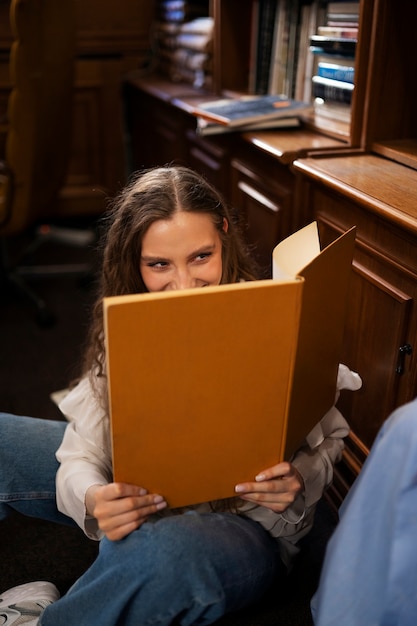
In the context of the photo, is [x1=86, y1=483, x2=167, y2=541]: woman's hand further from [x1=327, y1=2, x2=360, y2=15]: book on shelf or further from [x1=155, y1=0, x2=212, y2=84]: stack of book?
[x1=155, y1=0, x2=212, y2=84]: stack of book

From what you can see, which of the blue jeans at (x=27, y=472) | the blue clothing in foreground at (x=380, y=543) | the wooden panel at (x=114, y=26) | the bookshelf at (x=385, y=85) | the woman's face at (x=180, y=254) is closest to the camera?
the blue clothing in foreground at (x=380, y=543)

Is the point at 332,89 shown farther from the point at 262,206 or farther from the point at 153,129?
the point at 153,129

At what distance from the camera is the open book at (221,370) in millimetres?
666

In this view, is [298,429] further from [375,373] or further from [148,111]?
[148,111]

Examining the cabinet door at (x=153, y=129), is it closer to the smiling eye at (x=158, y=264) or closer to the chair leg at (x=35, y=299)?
the chair leg at (x=35, y=299)

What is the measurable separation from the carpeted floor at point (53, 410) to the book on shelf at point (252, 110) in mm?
763

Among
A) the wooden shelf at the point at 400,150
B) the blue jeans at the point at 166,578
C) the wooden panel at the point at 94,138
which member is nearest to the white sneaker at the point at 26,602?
the blue jeans at the point at 166,578

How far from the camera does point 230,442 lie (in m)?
0.79

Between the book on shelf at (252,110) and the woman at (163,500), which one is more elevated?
the book on shelf at (252,110)

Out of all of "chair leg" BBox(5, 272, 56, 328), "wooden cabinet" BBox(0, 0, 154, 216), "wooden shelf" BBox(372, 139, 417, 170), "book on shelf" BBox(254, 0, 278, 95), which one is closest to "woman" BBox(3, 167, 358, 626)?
"wooden shelf" BBox(372, 139, 417, 170)

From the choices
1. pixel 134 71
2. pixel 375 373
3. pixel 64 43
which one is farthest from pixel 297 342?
pixel 134 71

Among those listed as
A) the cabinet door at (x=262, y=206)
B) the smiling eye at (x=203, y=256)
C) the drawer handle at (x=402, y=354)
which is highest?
the smiling eye at (x=203, y=256)

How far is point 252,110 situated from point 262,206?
22cm

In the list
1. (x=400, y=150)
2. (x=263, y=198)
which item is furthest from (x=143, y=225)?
(x=263, y=198)
